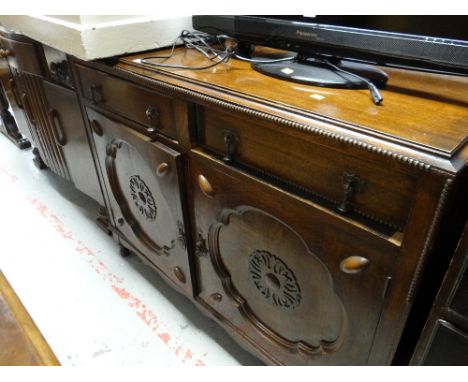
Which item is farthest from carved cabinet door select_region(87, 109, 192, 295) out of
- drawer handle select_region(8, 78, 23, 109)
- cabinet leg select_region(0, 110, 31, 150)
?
cabinet leg select_region(0, 110, 31, 150)

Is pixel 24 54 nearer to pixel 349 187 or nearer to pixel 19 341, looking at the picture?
pixel 19 341

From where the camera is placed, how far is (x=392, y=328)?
471 mm

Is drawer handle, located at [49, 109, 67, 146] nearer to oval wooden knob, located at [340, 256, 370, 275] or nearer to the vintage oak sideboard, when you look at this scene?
the vintage oak sideboard

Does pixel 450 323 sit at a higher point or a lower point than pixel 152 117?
lower

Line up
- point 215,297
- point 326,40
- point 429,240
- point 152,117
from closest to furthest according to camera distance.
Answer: point 429,240 < point 326,40 < point 152,117 < point 215,297

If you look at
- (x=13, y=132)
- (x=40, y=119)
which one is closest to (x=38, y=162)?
(x=13, y=132)

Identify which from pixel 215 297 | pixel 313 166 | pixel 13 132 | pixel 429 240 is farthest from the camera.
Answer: pixel 13 132

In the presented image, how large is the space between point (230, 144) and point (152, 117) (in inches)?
8.7

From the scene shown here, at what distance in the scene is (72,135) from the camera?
1.11m

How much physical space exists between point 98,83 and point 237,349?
0.79 metres

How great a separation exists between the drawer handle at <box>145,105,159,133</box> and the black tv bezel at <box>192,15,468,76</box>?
0.24 m

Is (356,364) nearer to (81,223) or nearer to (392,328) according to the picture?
(392,328)

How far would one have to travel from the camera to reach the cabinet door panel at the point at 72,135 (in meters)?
1.03
